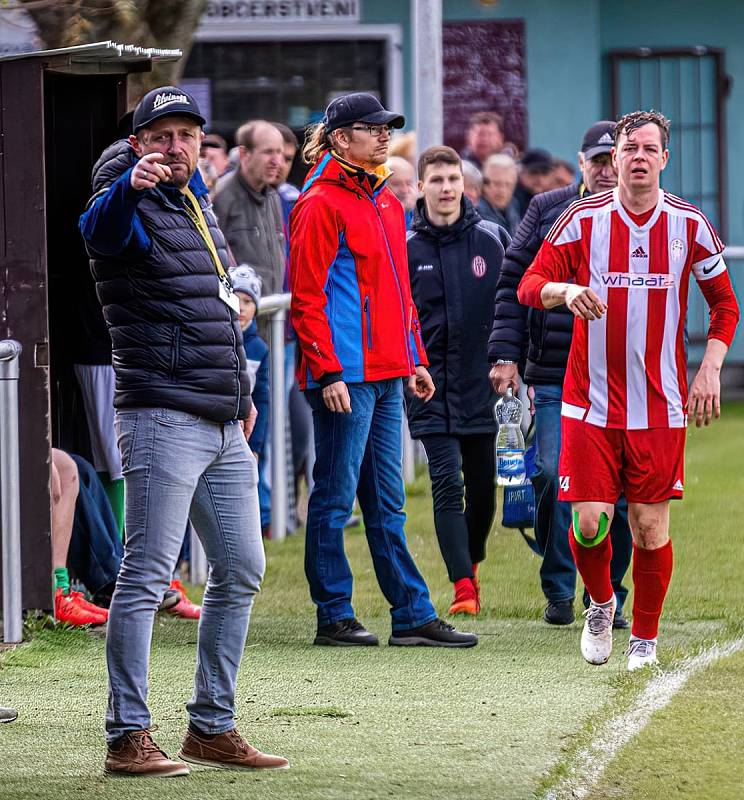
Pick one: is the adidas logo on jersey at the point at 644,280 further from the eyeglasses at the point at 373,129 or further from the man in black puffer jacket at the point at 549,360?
the eyeglasses at the point at 373,129

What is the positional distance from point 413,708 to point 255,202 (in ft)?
15.8

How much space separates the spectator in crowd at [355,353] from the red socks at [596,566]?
821 mm

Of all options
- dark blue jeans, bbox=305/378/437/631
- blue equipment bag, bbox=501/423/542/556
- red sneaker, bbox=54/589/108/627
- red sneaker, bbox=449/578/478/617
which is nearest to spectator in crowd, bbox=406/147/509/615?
red sneaker, bbox=449/578/478/617

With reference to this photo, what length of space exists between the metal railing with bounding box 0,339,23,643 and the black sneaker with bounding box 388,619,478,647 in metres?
1.63

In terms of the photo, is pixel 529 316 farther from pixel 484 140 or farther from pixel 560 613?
pixel 484 140

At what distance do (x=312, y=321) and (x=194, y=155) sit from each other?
1.96 meters

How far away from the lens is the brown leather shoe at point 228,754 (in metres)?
5.52

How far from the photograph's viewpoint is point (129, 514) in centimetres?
541

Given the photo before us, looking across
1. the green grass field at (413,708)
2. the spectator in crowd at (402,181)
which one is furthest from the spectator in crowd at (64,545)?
the spectator in crowd at (402,181)

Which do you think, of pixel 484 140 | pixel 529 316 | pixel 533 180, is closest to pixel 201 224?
pixel 529 316

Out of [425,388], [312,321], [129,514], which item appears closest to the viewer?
[129,514]

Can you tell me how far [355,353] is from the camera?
7.46 m

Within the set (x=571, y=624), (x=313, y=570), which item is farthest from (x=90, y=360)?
(x=571, y=624)

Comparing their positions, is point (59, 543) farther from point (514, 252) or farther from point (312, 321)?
point (514, 252)
